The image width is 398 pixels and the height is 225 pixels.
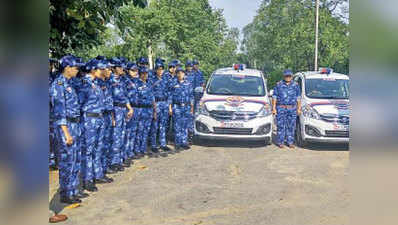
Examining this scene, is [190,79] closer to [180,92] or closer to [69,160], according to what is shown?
[180,92]

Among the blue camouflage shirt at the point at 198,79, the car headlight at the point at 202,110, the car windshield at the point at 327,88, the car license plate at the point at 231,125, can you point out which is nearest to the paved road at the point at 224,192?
the car license plate at the point at 231,125

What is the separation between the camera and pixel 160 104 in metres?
7.85

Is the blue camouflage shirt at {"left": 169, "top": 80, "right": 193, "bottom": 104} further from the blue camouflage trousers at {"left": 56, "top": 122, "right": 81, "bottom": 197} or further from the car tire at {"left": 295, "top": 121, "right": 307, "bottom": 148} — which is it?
the blue camouflage trousers at {"left": 56, "top": 122, "right": 81, "bottom": 197}

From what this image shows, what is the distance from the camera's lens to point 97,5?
5320 millimetres

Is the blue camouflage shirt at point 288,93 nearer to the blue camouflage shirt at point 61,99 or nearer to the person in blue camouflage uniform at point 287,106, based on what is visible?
the person in blue camouflage uniform at point 287,106

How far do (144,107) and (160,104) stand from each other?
76cm

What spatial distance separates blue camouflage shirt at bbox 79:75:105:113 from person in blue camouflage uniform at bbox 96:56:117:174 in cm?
34

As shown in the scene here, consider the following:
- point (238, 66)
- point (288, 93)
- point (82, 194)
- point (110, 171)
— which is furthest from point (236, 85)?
point (82, 194)

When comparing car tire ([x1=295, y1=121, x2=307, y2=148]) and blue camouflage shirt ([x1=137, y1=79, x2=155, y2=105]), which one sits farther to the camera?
car tire ([x1=295, y1=121, x2=307, y2=148])

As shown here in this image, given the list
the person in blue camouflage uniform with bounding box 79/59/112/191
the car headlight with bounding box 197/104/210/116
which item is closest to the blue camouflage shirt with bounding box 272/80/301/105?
the car headlight with bounding box 197/104/210/116

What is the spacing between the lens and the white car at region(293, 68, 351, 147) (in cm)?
803

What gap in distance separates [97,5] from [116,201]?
2696 millimetres
